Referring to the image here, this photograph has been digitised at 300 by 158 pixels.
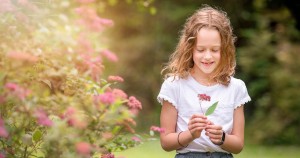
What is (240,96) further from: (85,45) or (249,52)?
(249,52)

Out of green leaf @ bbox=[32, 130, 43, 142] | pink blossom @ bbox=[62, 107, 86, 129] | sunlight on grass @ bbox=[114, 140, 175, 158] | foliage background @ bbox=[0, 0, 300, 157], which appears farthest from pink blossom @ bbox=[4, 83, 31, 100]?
sunlight on grass @ bbox=[114, 140, 175, 158]

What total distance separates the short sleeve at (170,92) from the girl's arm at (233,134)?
13.6 inches

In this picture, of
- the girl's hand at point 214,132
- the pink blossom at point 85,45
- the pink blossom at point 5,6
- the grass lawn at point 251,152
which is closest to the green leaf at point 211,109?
the girl's hand at point 214,132

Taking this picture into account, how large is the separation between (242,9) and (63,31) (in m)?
14.9

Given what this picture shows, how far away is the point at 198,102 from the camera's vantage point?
12.1ft

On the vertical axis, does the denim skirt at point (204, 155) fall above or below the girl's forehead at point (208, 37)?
below

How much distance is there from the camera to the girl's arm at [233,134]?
341cm

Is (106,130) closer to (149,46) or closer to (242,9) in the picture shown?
(242,9)

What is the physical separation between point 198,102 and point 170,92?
0.17m

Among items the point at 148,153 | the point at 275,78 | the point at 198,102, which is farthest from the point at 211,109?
the point at 275,78

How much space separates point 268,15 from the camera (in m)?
16.5

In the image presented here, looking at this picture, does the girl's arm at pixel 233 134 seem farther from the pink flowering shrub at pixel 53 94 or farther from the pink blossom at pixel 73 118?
the pink blossom at pixel 73 118

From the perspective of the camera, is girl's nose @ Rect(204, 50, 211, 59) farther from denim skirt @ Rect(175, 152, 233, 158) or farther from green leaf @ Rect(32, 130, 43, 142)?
green leaf @ Rect(32, 130, 43, 142)

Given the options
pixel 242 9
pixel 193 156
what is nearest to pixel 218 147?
pixel 193 156
